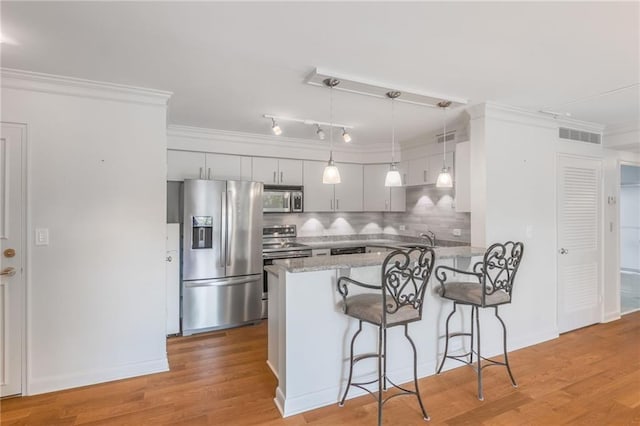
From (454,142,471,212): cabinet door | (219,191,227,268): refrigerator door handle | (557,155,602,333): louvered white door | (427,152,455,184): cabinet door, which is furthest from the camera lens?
(427,152,455,184): cabinet door

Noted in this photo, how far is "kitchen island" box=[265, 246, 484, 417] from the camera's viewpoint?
2.36 meters

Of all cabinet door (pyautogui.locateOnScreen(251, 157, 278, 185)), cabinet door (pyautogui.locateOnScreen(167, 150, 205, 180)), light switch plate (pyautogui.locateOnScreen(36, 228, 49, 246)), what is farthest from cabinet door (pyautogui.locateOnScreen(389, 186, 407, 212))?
light switch plate (pyautogui.locateOnScreen(36, 228, 49, 246))

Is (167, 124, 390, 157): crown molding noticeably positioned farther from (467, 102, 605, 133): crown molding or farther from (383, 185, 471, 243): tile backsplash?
(467, 102, 605, 133): crown molding

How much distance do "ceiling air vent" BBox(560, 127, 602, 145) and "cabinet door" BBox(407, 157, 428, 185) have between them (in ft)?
5.27

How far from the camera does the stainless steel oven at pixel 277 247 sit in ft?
14.4

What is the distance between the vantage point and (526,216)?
11.5 ft

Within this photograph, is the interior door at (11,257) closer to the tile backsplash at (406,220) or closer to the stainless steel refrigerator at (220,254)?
the stainless steel refrigerator at (220,254)

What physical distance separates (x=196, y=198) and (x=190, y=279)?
3.16ft

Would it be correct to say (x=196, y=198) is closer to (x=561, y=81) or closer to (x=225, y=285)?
(x=225, y=285)

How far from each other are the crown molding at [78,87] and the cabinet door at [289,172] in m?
2.10

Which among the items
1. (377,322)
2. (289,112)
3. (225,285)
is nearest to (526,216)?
(377,322)

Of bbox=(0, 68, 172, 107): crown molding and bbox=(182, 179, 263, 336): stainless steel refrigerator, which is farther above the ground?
bbox=(0, 68, 172, 107): crown molding

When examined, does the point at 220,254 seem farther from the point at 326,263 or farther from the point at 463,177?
the point at 463,177

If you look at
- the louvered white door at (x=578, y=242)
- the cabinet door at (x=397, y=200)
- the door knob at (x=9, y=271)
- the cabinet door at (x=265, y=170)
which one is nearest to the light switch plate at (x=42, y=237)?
the door knob at (x=9, y=271)
